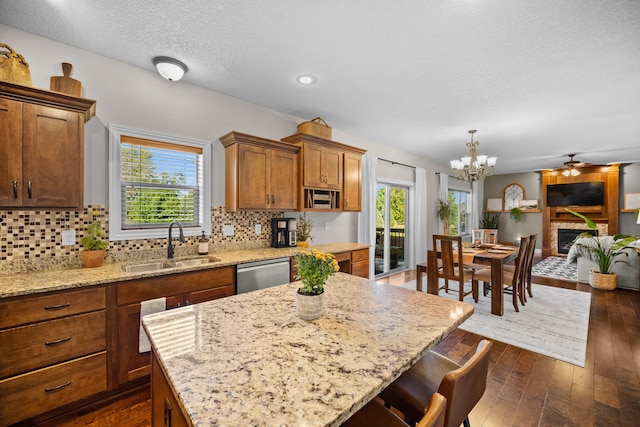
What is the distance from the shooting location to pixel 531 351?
280cm

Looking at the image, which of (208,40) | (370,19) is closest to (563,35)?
(370,19)

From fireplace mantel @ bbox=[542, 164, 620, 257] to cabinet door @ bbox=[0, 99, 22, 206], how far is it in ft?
36.0

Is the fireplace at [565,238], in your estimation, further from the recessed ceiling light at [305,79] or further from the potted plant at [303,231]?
the recessed ceiling light at [305,79]

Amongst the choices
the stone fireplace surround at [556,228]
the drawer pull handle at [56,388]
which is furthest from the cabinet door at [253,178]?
the stone fireplace surround at [556,228]

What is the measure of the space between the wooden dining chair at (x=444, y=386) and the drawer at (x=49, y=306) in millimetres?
1952

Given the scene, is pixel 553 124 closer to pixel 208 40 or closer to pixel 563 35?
pixel 563 35

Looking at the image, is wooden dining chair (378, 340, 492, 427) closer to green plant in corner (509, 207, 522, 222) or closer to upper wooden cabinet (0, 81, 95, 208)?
upper wooden cabinet (0, 81, 95, 208)

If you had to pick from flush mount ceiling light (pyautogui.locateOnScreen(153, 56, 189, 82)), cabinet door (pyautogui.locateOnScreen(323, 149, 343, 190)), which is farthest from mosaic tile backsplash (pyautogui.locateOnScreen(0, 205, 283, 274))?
cabinet door (pyautogui.locateOnScreen(323, 149, 343, 190))

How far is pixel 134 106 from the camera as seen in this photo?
8.82ft

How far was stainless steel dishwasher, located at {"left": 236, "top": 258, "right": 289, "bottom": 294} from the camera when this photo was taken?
2.68m

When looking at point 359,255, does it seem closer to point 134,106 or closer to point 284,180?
point 284,180

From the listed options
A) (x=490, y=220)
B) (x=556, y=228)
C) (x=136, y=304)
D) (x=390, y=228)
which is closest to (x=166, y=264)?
(x=136, y=304)

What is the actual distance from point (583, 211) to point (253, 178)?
378 inches

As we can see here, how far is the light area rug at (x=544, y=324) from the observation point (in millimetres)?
2854
